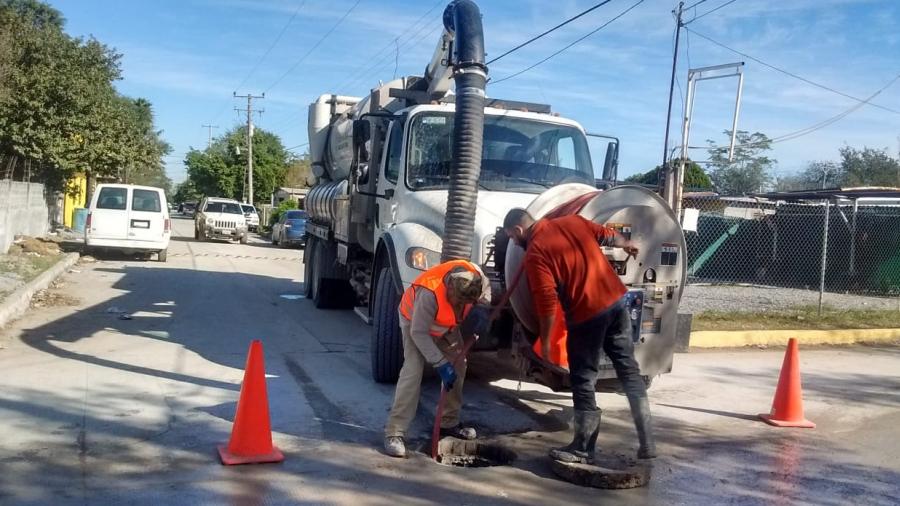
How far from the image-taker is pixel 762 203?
20.4 meters

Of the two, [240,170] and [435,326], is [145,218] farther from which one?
[240,170]

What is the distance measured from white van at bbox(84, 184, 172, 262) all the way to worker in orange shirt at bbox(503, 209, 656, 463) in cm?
1560

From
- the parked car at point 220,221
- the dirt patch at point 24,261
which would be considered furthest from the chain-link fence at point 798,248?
the parked car at point 220,221

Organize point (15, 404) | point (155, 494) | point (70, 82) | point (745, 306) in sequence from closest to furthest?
point (155, 494)
point (15, 404)
point (745, 306)
point (70, 82)

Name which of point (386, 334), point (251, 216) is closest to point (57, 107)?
point (251, 216)

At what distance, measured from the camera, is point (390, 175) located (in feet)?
28.2

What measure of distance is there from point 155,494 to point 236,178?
60.2 meters

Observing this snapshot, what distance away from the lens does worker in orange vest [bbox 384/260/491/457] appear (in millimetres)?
5480

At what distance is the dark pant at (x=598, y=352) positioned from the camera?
534 centimetres

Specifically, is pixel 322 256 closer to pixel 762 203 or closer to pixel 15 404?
pixel 15 404

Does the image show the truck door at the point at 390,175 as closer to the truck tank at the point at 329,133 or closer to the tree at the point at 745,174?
the truck tank at the point at 329,133

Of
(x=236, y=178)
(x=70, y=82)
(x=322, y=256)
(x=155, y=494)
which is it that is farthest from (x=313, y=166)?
(x=236, y=178)

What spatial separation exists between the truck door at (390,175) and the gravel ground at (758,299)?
23.0ft

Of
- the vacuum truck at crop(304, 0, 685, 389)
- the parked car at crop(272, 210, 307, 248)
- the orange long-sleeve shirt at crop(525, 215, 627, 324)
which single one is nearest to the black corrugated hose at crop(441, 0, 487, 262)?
the vacuum truck at crop(304, 0, 685, 389)
